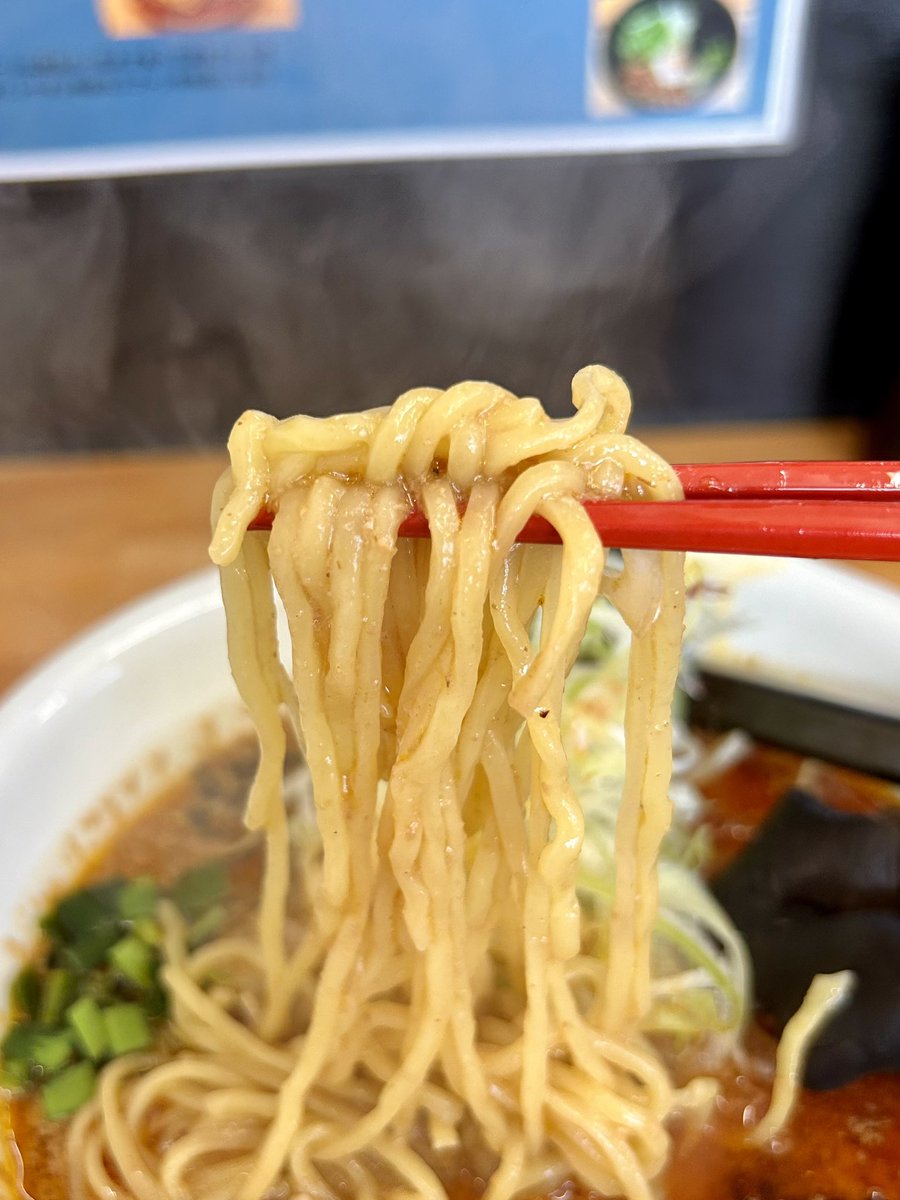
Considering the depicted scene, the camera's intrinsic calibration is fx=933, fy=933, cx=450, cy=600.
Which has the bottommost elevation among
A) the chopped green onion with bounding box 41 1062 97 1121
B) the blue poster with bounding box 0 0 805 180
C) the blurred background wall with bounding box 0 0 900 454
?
the chopped green onion with bounding box 41 1062 97 1121

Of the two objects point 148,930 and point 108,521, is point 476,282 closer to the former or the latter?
point 108,521

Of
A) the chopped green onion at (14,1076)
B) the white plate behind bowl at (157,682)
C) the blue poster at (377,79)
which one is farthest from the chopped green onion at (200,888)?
the blue poster at (377,79)

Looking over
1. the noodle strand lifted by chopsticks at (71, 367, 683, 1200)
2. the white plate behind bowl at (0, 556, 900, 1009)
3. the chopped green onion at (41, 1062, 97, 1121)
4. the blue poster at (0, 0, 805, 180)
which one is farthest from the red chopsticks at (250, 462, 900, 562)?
the blue poster at (0, 0, 805, 180)

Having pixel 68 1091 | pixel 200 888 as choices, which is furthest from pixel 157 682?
pixel 68 1091

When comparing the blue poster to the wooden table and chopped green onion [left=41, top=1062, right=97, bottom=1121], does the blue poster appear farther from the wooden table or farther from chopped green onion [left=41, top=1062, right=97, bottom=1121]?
chopped green onion [left=41, top=1062, right=97, bottom=1121]

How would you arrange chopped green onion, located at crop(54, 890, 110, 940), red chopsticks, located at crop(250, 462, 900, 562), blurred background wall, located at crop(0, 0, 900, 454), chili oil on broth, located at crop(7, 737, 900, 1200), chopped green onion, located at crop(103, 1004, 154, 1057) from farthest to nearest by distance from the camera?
blurred background wall, located at crop(0, 0, 900, 454) → chopped green onion, located at crop(54, 890, 110, 940) → chopped green onion, located at crop(103, 1004, 154, 1057) → chili oil on broth, located at crop(7, 737, 900, 1200) → red chopsticks, located at crop(250, 462, 900, 562)

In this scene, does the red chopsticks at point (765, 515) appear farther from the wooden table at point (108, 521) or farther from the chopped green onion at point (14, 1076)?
the wooden table at point (108, 521)

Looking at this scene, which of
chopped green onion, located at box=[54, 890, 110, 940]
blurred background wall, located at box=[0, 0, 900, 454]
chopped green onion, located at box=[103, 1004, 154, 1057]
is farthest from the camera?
blurred background wall, located at box=[0, 0, 900, 454]

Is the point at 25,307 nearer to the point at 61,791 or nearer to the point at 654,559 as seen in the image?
the point at 61,791
